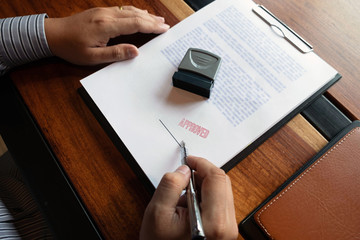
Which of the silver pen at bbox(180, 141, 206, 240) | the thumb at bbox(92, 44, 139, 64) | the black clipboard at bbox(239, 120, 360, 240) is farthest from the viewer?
the thumb at bbox(92, 44, 139, 64)

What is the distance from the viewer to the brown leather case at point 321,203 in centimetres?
46

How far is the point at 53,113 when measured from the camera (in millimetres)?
583

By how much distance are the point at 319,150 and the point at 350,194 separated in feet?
0.33

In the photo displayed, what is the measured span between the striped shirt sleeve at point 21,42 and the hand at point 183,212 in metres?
0.45

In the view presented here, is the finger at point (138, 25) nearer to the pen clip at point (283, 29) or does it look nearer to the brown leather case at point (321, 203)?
the pen clip at point (283, 29)

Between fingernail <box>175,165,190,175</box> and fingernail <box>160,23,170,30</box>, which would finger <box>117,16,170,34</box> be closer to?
fingernail <box>160,23,170,30</box>

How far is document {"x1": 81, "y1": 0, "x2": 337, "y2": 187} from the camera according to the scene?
1.72 feet

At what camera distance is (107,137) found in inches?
22.0

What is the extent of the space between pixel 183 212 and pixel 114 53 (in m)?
0.38

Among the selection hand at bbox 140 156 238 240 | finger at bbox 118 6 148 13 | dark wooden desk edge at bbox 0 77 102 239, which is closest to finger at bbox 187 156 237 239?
hand at bbox 140 156 238 240

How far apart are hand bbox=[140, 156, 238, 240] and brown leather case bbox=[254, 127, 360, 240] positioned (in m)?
0.08

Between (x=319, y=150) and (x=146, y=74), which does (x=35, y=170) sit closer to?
(x=146, y=74)

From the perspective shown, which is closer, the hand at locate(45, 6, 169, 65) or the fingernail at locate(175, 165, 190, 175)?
the fingernail at locate(175, 165, 190, 175)

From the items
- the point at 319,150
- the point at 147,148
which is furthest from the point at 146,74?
the point at 319,150
